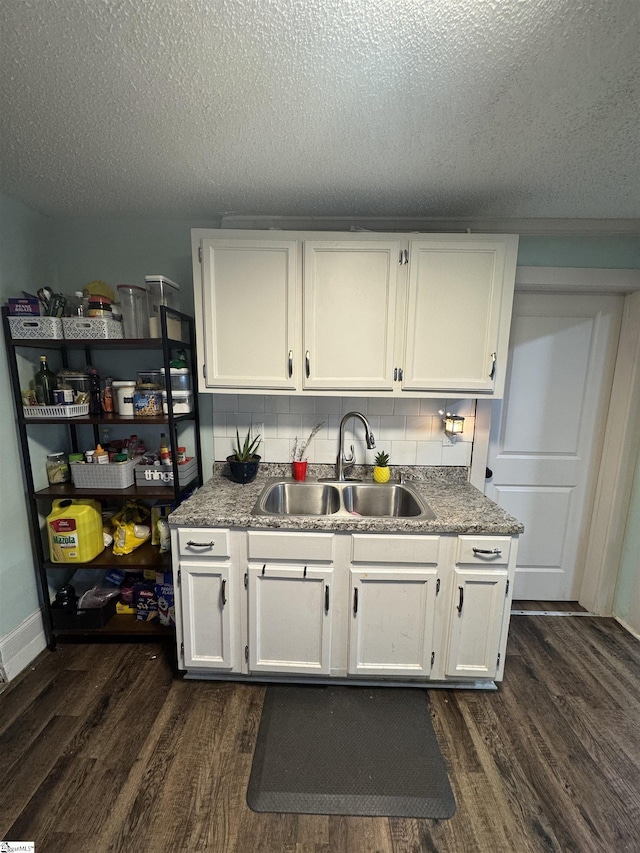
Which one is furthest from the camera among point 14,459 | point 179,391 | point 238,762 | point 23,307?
point 179,391

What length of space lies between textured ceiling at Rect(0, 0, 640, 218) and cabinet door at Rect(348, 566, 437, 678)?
1.71 m

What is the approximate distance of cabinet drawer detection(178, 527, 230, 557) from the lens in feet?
5.13

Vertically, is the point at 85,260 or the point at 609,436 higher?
the point at 85,260

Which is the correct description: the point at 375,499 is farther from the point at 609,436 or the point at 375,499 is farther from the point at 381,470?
the point at 609,436

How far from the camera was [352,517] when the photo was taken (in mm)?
1579

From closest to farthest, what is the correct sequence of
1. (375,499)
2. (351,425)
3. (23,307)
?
(23,307) → (375,499) → (351,425)

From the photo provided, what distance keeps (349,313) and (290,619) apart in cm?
148

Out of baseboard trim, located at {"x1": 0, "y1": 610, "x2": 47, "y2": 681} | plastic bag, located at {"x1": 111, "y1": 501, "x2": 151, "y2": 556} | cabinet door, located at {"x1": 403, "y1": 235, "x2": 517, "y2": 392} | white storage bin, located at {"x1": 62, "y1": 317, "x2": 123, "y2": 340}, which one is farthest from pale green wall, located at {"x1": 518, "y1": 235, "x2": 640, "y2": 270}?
baseboard trim, located at {"x1": 0, "y1": 610, "x2": 47, "y2": 681}

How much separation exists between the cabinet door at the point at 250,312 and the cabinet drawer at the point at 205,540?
0.72 meters

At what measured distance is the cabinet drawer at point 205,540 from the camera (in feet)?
5.13

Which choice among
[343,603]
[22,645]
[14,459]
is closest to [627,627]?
[343,603]

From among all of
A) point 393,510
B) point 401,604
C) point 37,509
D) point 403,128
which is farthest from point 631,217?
point 37,509

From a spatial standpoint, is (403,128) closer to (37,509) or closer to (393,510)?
(393,510)

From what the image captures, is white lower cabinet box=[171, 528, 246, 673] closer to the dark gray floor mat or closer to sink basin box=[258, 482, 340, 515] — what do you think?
the dark gray floor mat
